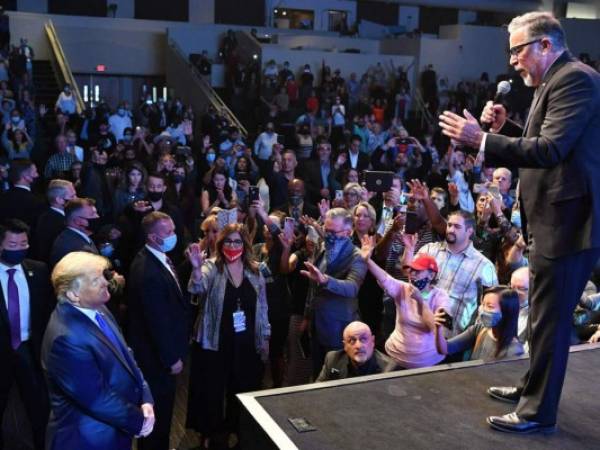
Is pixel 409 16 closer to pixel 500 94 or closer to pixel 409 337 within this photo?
pixel 409 337

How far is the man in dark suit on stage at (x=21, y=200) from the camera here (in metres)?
5.26

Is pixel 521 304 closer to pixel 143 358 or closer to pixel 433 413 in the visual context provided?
pixel 433 413

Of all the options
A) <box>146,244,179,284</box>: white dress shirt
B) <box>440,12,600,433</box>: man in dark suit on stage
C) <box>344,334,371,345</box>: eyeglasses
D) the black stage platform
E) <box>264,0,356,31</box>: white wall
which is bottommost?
<box>344,334,371,345</box>: eyeglasses

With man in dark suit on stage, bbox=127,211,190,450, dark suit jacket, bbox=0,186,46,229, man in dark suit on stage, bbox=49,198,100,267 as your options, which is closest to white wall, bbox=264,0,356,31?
dark suit jacket, bbox=0,186,46,229

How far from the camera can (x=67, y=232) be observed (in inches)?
170

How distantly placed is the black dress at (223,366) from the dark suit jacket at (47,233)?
148cm

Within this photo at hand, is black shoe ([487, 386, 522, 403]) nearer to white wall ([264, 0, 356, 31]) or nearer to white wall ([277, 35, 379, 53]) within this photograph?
white wall ([277, 35, 379, 53])

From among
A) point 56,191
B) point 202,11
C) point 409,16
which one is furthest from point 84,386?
point 409,16

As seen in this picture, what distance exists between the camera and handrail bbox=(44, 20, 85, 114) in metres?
13.0

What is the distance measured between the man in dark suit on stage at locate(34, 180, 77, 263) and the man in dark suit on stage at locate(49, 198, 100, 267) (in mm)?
425

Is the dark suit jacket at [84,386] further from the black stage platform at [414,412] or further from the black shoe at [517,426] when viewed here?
the black shoe at [517,426]

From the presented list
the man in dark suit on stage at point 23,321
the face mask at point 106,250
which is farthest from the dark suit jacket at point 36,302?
the face mask at point 106,250

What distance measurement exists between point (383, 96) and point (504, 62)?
457cm

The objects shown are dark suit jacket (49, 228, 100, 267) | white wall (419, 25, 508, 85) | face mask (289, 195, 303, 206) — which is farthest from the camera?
white wall (419, 25, 508, 85)
